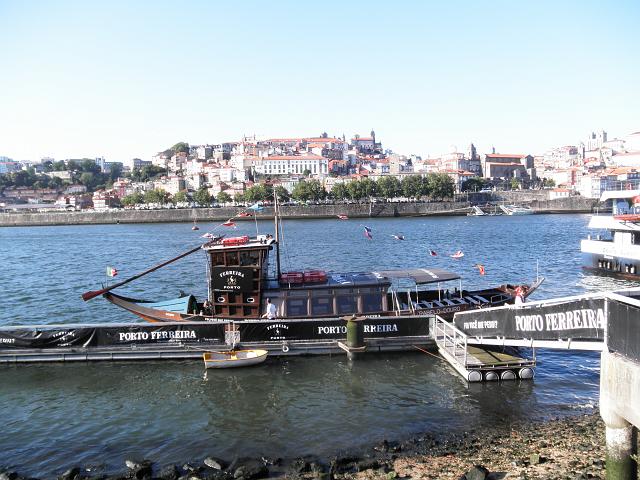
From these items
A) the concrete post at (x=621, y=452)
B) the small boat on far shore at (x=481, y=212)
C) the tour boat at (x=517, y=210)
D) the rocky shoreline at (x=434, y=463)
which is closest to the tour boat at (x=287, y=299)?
the rocky shoreline at (x=434, y=463)

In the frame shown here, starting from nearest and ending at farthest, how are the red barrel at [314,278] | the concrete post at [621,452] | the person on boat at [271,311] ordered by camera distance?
the concrete post at [621,452], the person on boat at [271,311], the red barrel at [314,278]

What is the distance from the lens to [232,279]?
72.2 ft

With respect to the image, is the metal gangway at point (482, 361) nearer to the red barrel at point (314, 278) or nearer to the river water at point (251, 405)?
the river water at point (251, 405)

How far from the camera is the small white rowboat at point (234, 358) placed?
1975cm

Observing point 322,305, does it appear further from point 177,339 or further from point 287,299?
point 177,339

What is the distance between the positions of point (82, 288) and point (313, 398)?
102ft

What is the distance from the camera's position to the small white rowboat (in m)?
19.8

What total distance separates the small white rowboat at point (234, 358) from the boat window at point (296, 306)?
2570mm

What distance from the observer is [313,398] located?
57.9 ft

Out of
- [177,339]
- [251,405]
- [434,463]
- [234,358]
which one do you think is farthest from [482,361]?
[177,339]

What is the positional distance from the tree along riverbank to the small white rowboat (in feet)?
377

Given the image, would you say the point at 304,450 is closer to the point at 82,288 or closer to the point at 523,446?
the point at 523,446

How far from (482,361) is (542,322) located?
4.49 m

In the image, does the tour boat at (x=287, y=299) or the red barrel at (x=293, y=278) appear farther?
the red barrel at (x=293, y=278)
